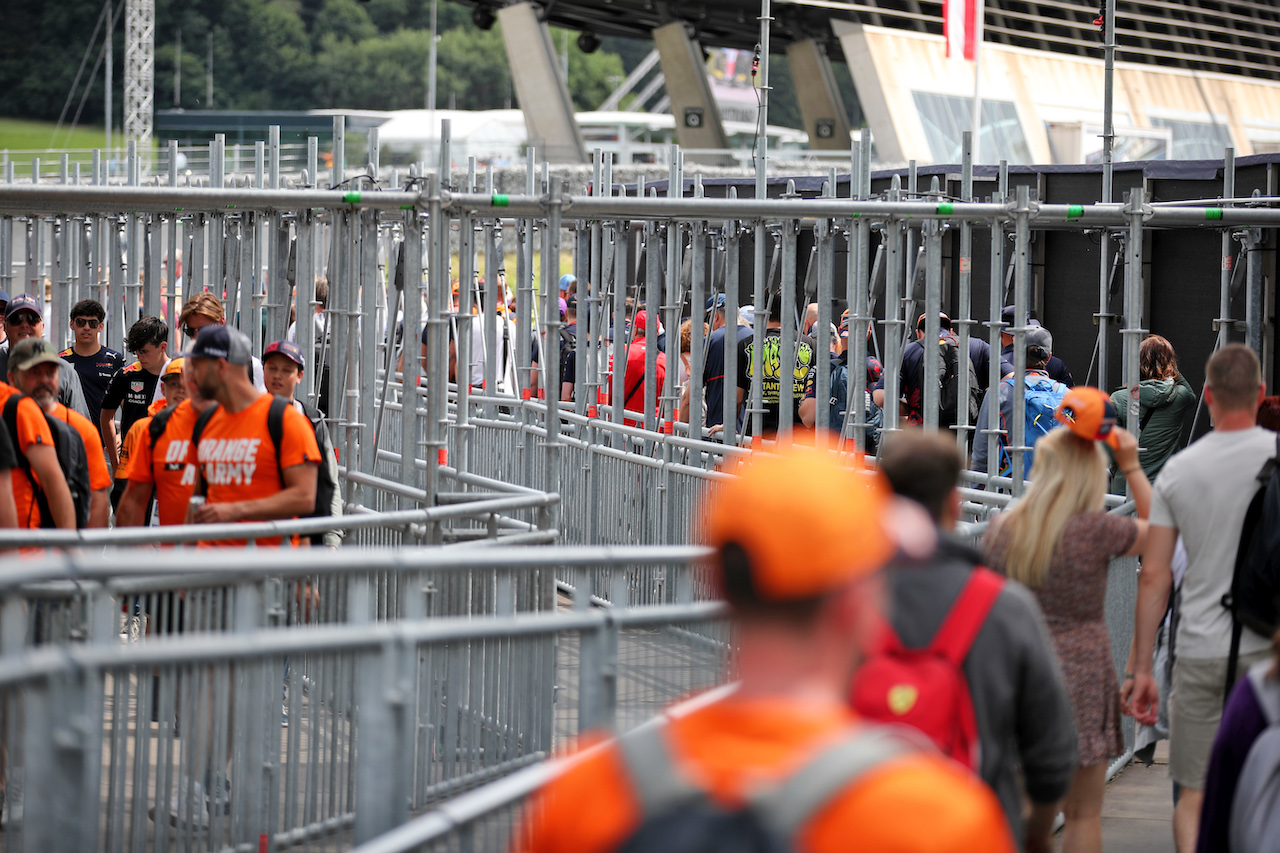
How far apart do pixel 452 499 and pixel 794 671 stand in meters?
5.78

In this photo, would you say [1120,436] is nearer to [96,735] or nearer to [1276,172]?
[96,735]

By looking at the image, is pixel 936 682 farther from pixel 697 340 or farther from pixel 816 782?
pixel 697 340

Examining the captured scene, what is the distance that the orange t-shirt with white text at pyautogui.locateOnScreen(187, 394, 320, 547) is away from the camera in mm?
6547

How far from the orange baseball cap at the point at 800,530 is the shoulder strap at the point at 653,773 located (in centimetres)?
22

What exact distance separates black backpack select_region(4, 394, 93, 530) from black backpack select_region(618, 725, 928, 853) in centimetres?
501

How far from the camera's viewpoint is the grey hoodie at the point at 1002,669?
347 centimetres

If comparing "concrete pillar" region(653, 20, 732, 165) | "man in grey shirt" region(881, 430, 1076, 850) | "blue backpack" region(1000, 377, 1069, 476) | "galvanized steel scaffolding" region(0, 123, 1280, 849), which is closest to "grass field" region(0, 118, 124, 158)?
"concrete pillar" region(653, 20, 732, 165)

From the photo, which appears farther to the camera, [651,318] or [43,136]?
[43,136]

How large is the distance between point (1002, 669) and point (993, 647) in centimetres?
5

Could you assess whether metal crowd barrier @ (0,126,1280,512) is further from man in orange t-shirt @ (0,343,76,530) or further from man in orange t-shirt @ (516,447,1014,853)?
man in orange t-shirt @ (516,447,1014,853)

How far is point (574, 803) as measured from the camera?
1943mm

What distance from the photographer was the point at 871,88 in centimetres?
4359

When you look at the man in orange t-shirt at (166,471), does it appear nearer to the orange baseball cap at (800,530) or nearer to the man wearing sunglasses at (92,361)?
the man wearing sunglasses at (92,361)

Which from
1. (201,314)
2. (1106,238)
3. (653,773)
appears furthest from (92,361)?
(653,773)
